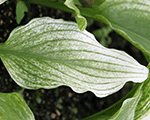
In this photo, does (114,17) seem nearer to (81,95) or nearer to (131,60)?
(131,60)

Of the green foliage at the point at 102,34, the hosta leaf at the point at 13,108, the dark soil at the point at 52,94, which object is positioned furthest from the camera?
the green foliage at the point at 102,34

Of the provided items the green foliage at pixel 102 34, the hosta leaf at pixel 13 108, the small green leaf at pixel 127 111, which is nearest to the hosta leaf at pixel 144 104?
the small green leaf at pixel 127 111

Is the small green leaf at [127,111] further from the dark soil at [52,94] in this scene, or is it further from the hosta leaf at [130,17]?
the dark soil at [52,94]

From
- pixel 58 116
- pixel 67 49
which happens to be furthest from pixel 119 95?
pixel 67 49

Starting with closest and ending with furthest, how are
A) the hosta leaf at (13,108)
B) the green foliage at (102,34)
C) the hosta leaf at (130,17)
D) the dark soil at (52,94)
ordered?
the hosta leaf at (13,108)
the hosta leaf at (130,17)
the dark soil at (52,94)
the green foliage at (102,34)

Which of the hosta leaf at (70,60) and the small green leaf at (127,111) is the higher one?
the hosta leaf at (70,60)

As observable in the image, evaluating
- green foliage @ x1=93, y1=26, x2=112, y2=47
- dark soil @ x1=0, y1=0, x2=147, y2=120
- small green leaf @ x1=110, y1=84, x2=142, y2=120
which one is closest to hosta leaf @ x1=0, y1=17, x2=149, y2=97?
small green leaf @ x1=110, y1=84, x2=142, y2=120
